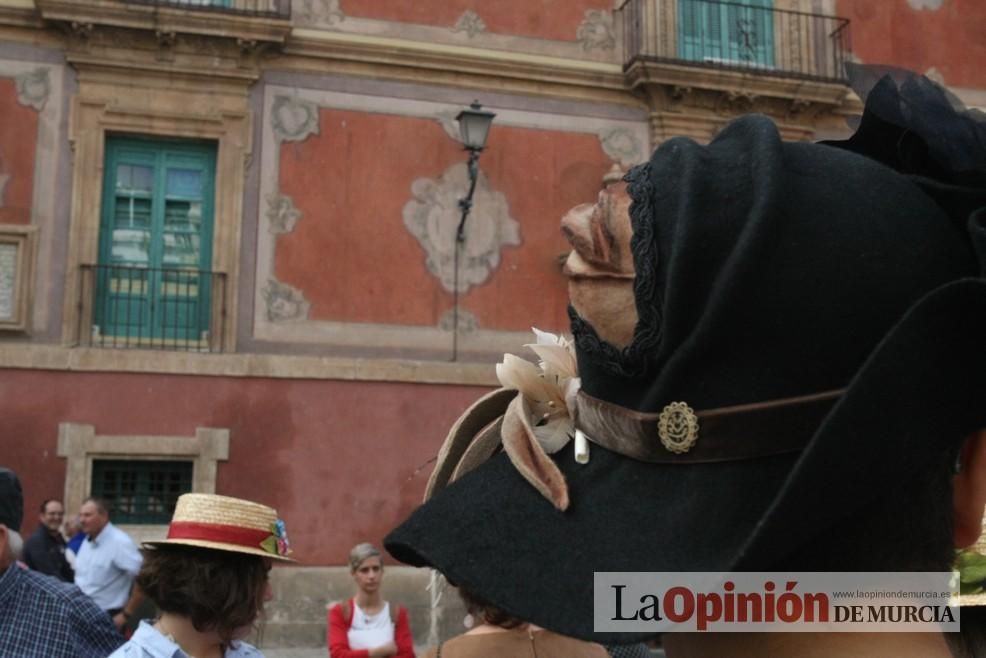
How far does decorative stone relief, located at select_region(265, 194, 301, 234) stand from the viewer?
463 inches

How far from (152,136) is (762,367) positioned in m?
11.8

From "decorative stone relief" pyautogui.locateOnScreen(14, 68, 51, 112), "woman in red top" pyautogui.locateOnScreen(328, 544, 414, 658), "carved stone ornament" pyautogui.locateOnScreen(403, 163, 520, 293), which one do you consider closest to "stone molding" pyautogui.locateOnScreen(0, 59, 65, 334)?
"decorative stone relief" pyautogui.locateOnScreen(14, 68, 51, 112)

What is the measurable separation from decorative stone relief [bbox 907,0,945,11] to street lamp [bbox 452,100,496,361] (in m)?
6.56

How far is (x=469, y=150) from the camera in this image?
11.7m

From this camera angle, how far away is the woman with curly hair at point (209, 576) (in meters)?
3.27

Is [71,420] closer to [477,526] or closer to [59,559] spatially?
[59,559]

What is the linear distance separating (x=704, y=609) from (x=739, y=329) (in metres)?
0.26

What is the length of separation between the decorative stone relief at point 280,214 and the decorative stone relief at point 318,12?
2.10 m

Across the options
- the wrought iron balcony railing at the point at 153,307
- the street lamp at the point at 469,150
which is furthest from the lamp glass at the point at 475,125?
the wrought iron balcony railing at the point at 153,307

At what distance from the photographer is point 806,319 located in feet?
2.78

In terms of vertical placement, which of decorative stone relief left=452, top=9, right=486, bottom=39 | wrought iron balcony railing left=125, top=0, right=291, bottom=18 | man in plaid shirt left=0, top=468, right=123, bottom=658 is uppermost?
decorative stone relief left=452, top=9, right=486, bottom=39

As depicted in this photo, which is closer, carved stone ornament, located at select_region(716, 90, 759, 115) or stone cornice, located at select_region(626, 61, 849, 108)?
stone cornice, located at select_region(626, 61, 849, 108)

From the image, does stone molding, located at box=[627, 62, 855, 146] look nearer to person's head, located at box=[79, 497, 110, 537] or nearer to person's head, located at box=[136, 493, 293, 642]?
person's head, located at box=[79, 497, 110, 537]

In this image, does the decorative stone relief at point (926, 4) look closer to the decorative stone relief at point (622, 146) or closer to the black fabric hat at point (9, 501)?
the decorative stone relief at point (622, 146)
